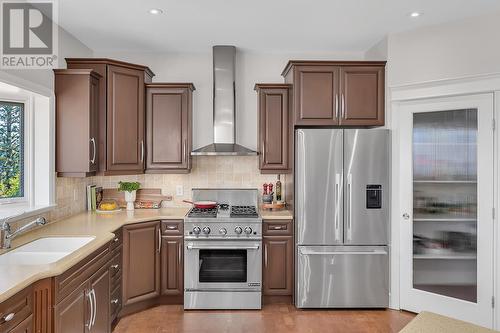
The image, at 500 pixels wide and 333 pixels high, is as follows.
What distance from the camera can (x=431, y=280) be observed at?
11.3 feet

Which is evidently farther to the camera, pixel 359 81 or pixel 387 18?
pixel 359 81

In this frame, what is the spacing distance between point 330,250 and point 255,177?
1.20 m

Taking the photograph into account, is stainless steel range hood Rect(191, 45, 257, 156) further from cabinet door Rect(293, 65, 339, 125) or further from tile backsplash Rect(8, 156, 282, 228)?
cabinet door Rect(293, 65, 339, 125)

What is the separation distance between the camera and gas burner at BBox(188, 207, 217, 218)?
366cm

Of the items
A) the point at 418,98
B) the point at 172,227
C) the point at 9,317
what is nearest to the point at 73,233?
the point at 172,227

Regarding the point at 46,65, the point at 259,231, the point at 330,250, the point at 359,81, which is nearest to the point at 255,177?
the point at 259,231

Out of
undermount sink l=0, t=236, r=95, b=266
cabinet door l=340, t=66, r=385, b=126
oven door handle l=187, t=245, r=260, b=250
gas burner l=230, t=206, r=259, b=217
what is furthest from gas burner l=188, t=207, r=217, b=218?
cabinet door l=340, t=66, r=385, b=126

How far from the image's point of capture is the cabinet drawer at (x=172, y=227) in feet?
11.9

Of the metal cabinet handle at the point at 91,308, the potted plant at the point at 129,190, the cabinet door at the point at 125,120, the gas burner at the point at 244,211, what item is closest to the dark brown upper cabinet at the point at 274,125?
the gas burner at the point at 244,211

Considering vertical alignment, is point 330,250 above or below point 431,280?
above

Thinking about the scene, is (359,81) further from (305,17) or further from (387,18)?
(305,17)

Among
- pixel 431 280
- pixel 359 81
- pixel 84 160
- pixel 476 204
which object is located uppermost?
pixel 359 81

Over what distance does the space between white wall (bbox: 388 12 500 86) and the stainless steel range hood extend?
5.26 ft

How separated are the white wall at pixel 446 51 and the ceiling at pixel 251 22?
0.11 metres
